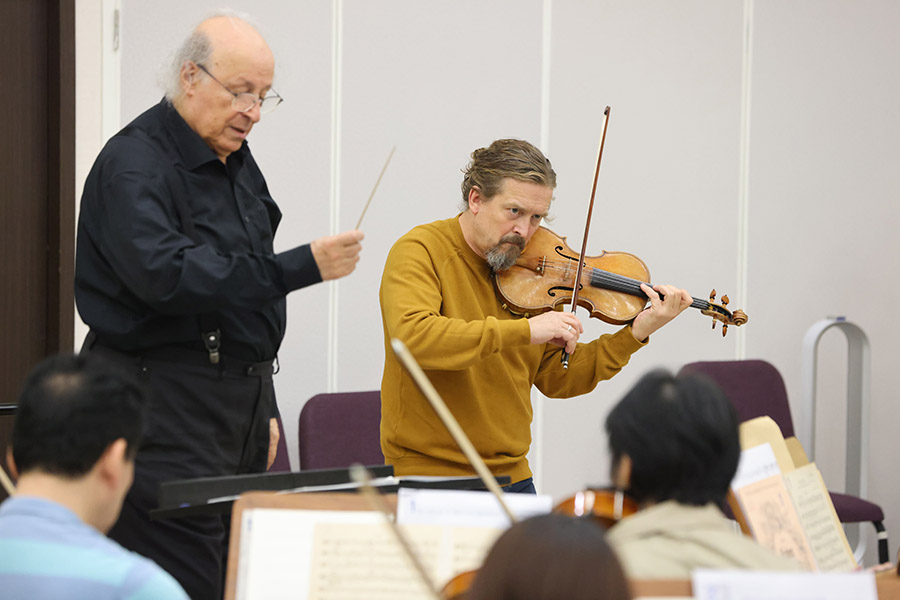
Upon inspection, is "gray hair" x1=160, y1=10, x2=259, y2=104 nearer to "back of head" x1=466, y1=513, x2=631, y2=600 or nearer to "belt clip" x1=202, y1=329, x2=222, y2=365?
"belt clip" x1=202, y1=329, x2=222, y2=365

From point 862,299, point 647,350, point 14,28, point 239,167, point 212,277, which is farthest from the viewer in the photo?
point 862,299

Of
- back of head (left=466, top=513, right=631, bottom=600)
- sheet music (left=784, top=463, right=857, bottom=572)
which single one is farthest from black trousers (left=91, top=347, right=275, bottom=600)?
back of head (left=466, top=513, right=631, bottom=600)

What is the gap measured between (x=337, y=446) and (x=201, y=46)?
1.70m

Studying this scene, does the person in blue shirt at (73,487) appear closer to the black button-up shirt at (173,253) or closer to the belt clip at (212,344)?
the black button-up shirt at (173,253)

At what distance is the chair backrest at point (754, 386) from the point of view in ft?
13.3

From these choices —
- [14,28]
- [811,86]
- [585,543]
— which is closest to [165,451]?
[585,543]

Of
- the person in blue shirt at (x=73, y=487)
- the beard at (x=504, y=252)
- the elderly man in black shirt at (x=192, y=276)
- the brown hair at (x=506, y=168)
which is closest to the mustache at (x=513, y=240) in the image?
the beard at (x=504, y=252)

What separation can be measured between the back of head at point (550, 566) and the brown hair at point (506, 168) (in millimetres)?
1618

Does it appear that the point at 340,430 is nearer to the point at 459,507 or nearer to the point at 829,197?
the point at 459,507

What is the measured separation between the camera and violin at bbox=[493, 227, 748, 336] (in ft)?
8.30

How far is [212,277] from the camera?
1.91 meters

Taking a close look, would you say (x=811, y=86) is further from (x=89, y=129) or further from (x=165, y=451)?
(x=165, y=451)

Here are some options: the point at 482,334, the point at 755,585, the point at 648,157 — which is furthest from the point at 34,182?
the point at 755,585

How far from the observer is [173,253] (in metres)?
1.92
